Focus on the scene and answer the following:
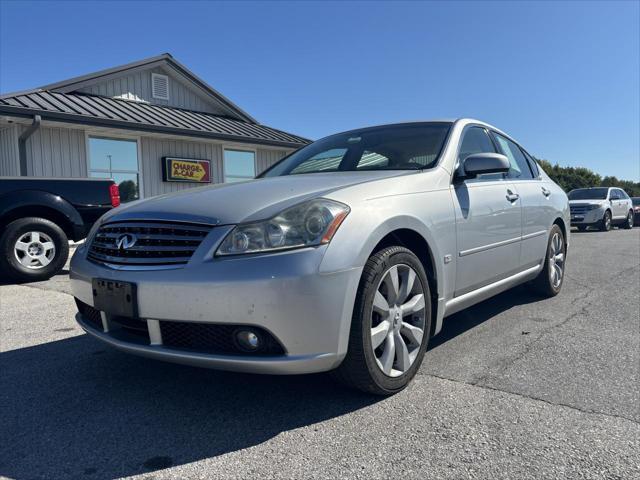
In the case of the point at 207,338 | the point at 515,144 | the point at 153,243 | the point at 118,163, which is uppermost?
the point at 118,163

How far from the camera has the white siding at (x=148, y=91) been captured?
1297 cm

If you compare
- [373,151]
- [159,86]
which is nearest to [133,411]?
[373,151]

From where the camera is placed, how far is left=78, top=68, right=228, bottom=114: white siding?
13.0 metres

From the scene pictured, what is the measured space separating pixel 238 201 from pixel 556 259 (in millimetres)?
3700

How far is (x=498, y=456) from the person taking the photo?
1.98m

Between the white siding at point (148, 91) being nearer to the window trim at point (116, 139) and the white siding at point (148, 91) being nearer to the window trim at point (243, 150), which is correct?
the window trim at point (116, 139)

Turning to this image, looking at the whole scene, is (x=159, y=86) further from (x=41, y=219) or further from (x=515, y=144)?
(x=515, y=144)

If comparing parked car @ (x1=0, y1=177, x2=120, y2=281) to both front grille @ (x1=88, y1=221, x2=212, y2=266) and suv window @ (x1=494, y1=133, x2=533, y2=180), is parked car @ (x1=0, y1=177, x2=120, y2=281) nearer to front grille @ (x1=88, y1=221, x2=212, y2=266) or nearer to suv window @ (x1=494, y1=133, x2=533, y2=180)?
front grille @ (x1=88, y1=221, x2=212, y2=266)

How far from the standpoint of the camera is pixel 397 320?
2555 mm

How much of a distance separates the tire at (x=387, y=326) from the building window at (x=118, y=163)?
33.6 ft

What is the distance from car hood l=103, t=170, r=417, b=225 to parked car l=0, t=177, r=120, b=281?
13.5 feet

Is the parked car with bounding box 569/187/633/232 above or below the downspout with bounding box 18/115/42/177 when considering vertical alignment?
below

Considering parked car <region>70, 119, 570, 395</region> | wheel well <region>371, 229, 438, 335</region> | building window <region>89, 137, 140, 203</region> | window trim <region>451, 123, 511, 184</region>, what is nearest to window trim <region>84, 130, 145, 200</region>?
building window <region>89, 137, 140, 203</region>

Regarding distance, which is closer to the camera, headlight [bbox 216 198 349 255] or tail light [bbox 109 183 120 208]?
headlight [bbox 216 198 349 255]
